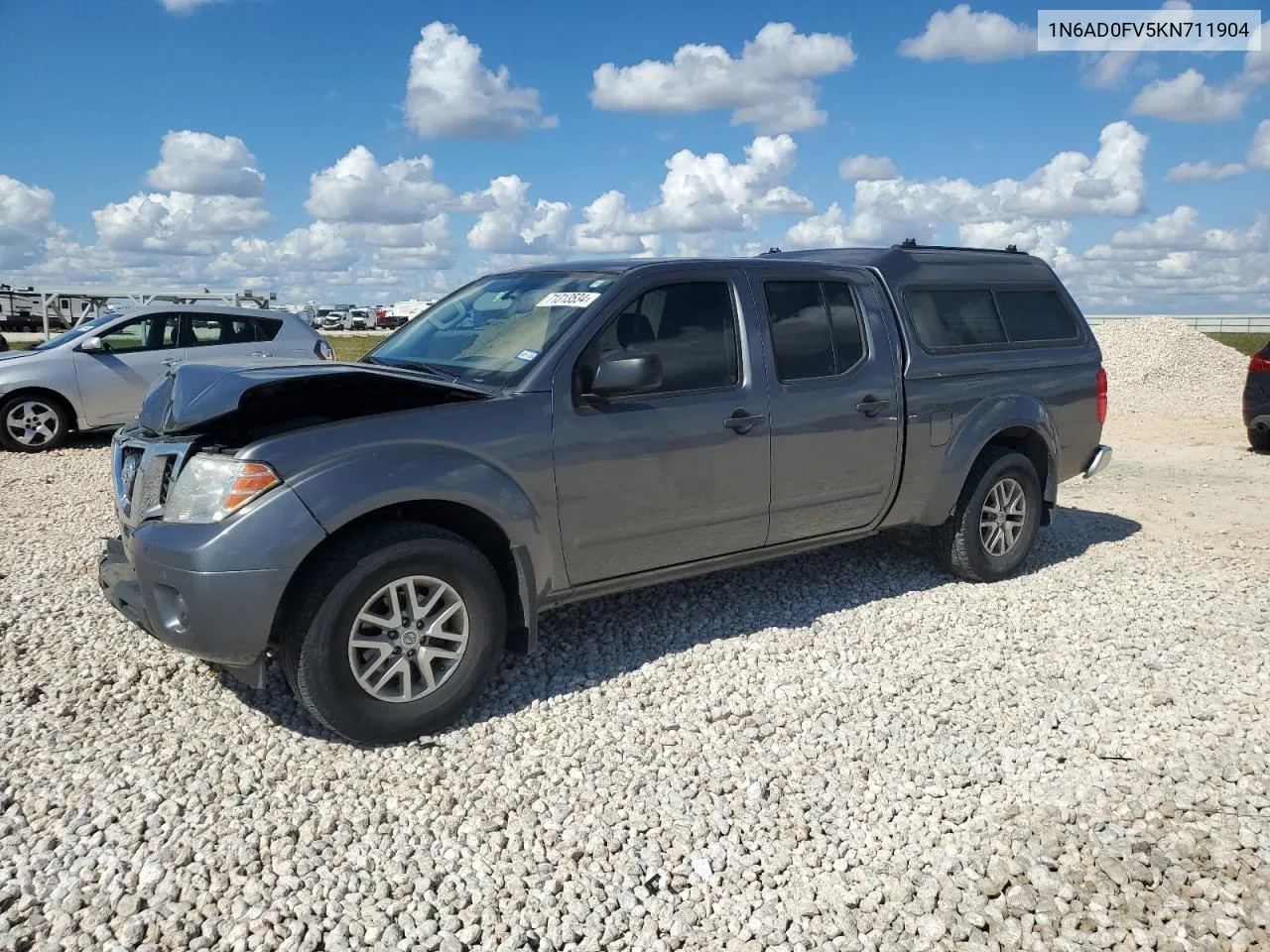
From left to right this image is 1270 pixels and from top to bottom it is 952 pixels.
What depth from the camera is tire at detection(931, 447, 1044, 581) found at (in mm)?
5980

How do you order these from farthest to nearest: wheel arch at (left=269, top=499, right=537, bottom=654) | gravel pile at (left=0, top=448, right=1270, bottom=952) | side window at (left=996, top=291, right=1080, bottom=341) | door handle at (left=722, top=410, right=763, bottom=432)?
side window at (left=996, top=291, right=1080, bottom=341) → door handle at (left=722, top=410, right=763, bottom=432) → wheel arch at (left=269, top=499, right=537, bottom=654) → gravel pile at (left=0, top=448, right=1270, bottom=952)

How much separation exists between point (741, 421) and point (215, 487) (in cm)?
239

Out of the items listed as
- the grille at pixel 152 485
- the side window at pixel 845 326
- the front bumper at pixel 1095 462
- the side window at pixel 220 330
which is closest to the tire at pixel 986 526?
the front bumper at pixel 1095 462

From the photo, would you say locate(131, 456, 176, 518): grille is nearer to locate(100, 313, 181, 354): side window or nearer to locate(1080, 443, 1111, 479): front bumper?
locate(1080, 443, 1111, 479): front bumper

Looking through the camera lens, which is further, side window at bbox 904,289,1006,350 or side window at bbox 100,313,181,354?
side window at bbox 100,313,181,354

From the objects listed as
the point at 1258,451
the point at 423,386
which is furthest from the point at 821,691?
the point at 1258,451

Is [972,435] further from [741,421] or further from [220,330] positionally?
[220,330]

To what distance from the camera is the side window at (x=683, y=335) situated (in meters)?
4.52

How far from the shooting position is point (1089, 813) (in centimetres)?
352

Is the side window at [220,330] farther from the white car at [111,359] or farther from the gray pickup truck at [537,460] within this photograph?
the gray pickup truck at [537,460]

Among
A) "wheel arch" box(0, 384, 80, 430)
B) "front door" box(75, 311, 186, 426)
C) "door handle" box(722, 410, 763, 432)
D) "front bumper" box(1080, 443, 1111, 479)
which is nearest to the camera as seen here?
"door handle" box(722, 410, 763, 432)

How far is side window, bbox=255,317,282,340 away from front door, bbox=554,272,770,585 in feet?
30.0

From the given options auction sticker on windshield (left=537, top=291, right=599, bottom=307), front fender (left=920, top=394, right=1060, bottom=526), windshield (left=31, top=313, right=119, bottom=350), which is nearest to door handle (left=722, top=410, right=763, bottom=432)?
auction sticker on windshield (left=537, top=291, right=599, bottom=307)

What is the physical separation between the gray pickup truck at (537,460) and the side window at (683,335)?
11 millimetres
